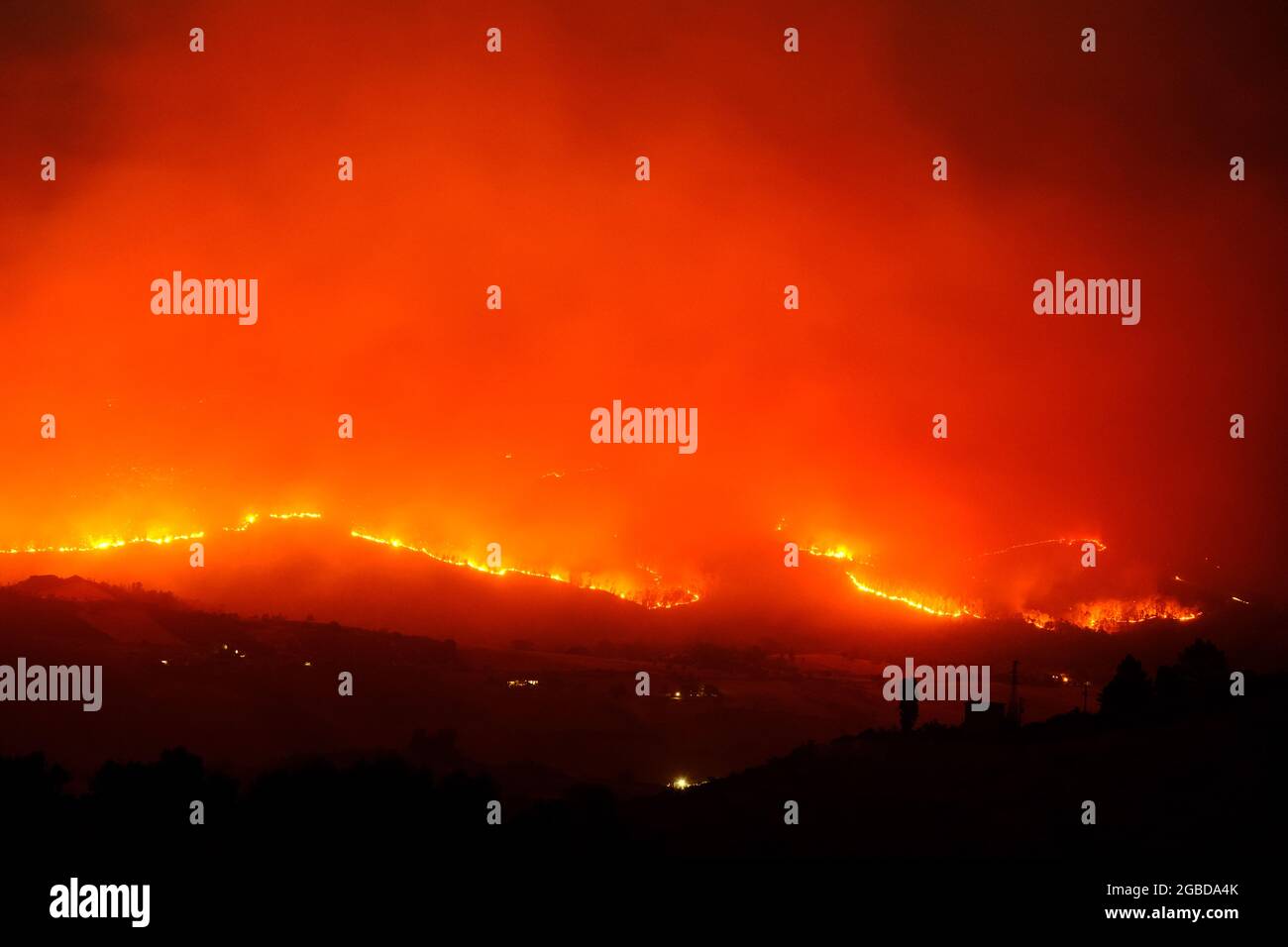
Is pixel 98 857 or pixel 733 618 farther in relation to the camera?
pixel 733 618

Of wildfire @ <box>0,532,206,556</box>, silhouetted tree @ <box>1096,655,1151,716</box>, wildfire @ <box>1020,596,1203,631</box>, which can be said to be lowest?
silhouetted tree @ <box>1096,655,1151,716</box>

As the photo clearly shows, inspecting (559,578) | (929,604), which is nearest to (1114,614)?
(929,604)

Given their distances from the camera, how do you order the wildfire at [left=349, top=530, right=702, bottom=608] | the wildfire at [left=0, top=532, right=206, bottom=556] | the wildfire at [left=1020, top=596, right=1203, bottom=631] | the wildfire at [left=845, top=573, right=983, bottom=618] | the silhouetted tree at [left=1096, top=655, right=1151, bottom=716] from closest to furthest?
1. the silhouetted tree at [left=1096, top=655, right=1151, bottom=716]
2. the wildfire at [left=1020, top=596, right=1203, bottom=631]
3. the wildfire at [left=845, top=573, right=983, bottom=618]
4. the wildfire at [left=0, top=532, right=206, bottom=556]
5. the wildfire at [left=349, top=530, right=702, bottom=608]

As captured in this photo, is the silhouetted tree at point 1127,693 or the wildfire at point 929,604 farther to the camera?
the wildfire at point 929,604

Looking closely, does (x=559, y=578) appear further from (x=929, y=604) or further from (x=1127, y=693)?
(x=1127, y=693)

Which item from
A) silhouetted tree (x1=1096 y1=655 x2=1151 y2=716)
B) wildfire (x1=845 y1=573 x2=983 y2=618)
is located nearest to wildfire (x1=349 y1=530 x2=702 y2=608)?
wildfire (x1=845 y1=573 x2=983 y2=618)

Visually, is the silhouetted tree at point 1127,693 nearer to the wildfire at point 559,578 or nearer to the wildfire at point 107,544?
the wildfire at point 559,578

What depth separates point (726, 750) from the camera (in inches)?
1986

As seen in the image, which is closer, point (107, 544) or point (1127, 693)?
point (1127, 693)

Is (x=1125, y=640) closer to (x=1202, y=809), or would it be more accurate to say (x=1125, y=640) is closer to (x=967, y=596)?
(x=967, y=596)

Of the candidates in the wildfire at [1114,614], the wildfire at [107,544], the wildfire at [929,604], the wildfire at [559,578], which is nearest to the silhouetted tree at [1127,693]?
the wildfire at [929,604]

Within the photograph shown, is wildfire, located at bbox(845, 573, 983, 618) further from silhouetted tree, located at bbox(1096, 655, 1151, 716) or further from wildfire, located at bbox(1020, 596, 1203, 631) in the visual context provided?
silhouetted tree, located at bbox(1096, 655, 1151, 716)
